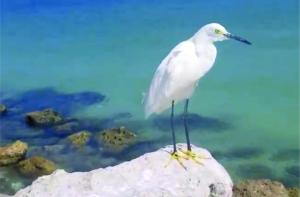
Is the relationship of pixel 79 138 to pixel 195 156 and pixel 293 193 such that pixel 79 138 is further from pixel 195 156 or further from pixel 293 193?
pixel 195 156

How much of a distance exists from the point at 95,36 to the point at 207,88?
516 cm

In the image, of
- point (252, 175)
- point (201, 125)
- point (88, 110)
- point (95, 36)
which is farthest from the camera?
point (95, 36)

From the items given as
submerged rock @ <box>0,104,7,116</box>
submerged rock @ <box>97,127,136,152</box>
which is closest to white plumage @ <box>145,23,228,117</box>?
submerged rock @ <box>97,127,136,152</box>

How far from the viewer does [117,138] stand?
31.0 ft

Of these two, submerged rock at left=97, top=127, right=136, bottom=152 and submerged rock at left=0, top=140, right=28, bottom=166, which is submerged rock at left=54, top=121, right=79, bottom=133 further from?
submerged rock at left=0, top=140, right=28, bottom=166

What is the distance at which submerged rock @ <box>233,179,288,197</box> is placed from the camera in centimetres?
576

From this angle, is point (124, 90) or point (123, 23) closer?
point (124, 90)

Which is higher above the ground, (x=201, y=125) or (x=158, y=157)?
(x=158, y=157)

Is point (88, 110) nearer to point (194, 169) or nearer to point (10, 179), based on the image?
point (10, 179)

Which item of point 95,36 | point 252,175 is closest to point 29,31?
point 95,36

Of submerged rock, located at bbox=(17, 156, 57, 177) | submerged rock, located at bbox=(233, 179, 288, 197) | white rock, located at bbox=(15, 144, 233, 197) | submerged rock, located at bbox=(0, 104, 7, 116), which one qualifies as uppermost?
white rock, located at bbox=(15, 144, 233, 197)

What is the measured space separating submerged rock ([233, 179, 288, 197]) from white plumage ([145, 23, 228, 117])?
1222 millimetres

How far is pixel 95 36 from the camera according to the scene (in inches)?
639

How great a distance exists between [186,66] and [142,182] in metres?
1.00
